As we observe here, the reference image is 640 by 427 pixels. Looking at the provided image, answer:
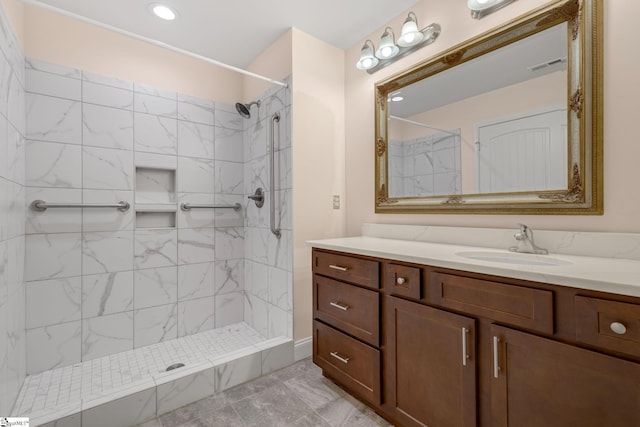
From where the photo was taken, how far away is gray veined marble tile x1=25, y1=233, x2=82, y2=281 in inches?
73.8

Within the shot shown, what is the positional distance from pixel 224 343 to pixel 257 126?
5.94 ft

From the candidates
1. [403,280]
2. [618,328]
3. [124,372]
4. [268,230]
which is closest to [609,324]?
[618,328]

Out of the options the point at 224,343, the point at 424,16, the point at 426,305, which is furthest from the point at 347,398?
the point at 424,16

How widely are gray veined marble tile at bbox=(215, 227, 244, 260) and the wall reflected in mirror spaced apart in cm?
149

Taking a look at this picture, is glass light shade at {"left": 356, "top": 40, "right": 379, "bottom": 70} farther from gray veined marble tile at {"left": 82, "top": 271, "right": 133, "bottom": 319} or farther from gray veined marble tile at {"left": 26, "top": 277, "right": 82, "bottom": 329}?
gray veined marble tile at {"left": 26, "top": 277, "right": 82, "bottom": 329}

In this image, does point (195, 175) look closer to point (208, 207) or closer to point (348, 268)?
point (208, 207)

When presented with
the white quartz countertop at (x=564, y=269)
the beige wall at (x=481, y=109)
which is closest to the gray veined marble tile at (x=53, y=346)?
the white quartz countertop at (x=564, y=269)

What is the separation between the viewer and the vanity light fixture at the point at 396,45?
5.90ft

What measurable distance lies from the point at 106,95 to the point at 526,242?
2.79 metres

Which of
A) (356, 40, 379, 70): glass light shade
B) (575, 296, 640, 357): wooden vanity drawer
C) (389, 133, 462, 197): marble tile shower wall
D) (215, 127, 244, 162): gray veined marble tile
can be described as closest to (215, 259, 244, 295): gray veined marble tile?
(215, 127, 244, 162): gray veined marble tile

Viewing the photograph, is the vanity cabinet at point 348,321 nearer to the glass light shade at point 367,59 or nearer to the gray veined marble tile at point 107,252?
the glass light shade at point 367,59

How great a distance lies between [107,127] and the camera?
6.94 ft

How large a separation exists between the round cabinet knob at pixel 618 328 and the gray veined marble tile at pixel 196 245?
8.23 feet

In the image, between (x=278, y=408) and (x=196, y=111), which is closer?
(x=278, y=408)
